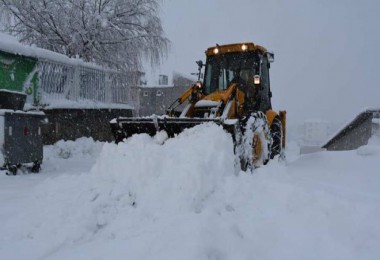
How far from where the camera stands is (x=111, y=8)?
14.8m

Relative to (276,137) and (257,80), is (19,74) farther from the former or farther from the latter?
(276,137)

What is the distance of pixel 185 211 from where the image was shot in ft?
13.5

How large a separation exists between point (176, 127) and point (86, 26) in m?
9.38

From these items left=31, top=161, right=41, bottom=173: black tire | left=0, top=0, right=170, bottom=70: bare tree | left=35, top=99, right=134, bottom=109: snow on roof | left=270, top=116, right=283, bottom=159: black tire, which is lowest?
left=31, top=161, right=41, bottom=173: black tire

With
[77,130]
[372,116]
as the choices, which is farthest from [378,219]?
[372,116]

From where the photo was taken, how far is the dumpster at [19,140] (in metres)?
7.05

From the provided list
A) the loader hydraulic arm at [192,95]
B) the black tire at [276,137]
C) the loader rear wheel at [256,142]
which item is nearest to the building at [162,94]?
the black tire at [276,137]

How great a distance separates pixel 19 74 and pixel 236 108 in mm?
6569

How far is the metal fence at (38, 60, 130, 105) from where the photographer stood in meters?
11.4

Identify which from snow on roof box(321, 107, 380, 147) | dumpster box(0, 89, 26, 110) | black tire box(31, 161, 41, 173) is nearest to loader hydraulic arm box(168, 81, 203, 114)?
black tire box(31, 161, 41, 173)

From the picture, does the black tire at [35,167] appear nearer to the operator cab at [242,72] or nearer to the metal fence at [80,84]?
the metal fence at [80,84]

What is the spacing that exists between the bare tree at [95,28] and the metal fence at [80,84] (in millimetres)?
852

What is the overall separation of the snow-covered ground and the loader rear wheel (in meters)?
0.47

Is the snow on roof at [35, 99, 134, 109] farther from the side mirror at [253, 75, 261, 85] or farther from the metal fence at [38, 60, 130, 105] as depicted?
the side mirror at [253, 75, 261, 85]
